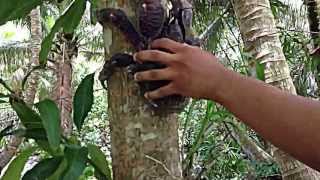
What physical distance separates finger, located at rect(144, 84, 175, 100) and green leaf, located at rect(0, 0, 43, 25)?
0.74ft

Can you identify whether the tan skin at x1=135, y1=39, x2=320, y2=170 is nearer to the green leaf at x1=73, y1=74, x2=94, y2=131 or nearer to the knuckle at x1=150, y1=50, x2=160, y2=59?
the knuckle at x1=150, y1=50, x2=160, y2=59

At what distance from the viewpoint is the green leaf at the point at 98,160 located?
81 cm

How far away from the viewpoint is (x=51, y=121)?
2.40ft

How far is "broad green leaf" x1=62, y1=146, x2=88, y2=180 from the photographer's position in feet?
2.37

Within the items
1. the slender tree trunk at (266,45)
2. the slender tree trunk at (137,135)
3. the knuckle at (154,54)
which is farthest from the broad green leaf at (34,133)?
the slender tree trunk at (266,45)

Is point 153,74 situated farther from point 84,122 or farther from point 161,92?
point 84,122

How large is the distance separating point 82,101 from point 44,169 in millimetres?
117

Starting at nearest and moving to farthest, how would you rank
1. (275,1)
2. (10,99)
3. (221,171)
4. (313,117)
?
(313,117) → (10,99) → (275,1) → (221,171)

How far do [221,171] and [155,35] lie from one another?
2.22 meters

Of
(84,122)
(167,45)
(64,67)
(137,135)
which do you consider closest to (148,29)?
(167,45)

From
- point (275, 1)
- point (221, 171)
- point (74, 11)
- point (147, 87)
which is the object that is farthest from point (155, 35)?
point (221, 171)

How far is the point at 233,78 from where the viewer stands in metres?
0.67

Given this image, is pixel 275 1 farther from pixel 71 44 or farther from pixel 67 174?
pixel 71 44

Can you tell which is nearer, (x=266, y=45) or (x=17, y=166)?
(x=17, y=166)
